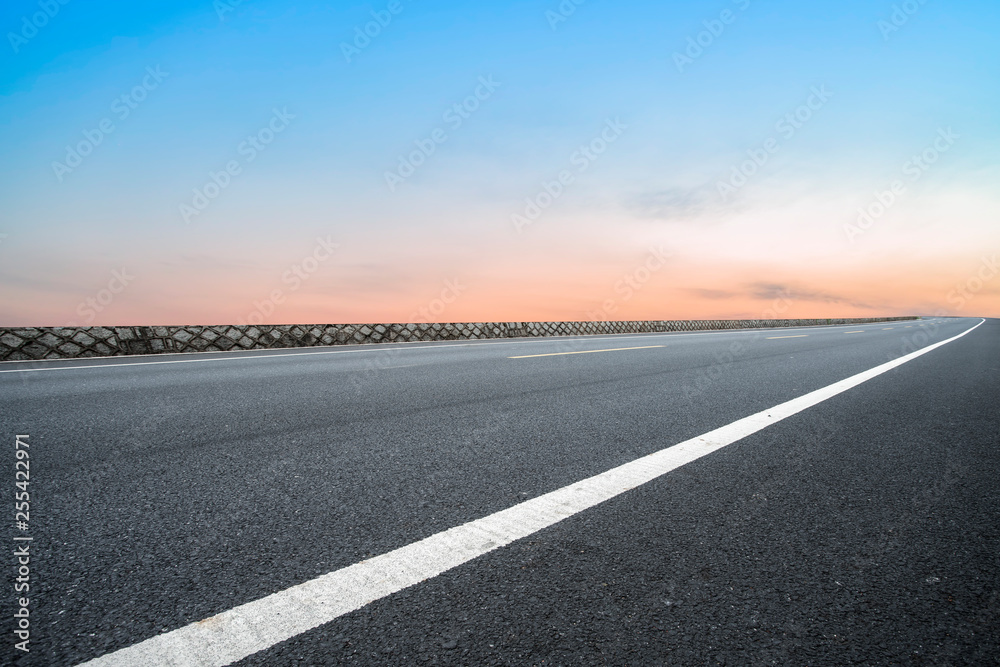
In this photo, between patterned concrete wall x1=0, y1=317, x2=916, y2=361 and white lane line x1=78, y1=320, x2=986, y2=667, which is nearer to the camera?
white lane line x1=78, y1=320, x2=986, y2=667

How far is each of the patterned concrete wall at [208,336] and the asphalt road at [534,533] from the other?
8.41 m

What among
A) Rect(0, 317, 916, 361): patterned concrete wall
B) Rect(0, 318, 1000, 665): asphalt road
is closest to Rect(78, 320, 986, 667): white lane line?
Rect(0, 318, 1000, 665): asphalt road

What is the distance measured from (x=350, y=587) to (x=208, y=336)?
13.9m

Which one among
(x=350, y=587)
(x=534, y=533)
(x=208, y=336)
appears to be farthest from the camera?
(x=208, y=336)

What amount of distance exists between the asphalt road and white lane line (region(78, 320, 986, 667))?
0.05 m

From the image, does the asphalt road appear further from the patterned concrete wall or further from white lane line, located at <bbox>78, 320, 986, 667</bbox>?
the patterned concrete wall

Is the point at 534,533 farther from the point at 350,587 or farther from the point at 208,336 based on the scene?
the point at 208,336

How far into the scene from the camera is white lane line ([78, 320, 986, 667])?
Answer: 4.49ft

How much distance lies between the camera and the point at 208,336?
1370 centimetres

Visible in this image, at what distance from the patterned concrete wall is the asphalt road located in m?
8.41

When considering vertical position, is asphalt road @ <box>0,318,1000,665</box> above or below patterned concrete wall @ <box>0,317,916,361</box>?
below

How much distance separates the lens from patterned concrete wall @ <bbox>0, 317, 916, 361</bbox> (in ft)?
37.2

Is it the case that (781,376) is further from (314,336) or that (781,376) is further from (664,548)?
(314,336)

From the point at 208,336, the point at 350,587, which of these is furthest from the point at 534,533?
the point at 208,336
